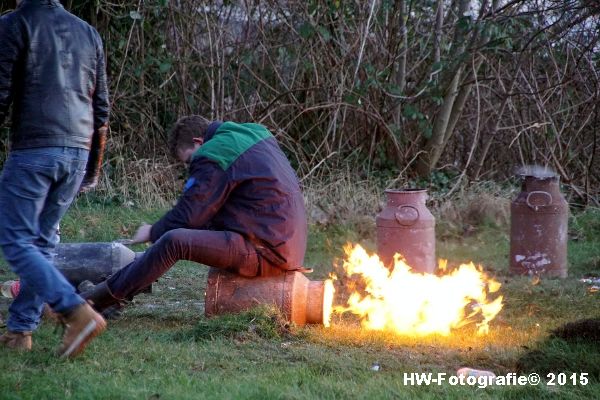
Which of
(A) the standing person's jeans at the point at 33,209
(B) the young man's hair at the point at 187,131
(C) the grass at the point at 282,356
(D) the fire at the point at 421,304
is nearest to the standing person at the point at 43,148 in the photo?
(A) the standing person's jeans at the point at 33,209

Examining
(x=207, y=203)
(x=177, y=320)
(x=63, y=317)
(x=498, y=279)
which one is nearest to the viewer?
(x=63, y=317)

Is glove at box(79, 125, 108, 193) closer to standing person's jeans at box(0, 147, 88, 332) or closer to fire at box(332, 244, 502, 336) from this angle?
standing person's jeans at box(0, 147, 88, 332)

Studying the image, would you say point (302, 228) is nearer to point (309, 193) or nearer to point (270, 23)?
point (309, 193)

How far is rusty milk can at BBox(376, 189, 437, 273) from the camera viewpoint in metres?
7.07

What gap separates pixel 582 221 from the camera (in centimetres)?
1039

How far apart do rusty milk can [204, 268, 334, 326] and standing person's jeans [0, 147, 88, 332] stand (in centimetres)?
129

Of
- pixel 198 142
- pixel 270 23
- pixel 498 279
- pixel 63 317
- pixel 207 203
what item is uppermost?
pixel 270 23

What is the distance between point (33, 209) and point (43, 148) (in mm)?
312

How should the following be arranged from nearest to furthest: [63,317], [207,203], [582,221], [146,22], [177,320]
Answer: [63,317] < [207,203] < [177,320] < [582,221] < [146,22]

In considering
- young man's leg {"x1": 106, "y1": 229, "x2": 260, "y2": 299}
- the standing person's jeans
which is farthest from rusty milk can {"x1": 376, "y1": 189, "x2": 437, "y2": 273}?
the standing person's jeans

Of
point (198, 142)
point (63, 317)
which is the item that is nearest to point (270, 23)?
point (198, 142)

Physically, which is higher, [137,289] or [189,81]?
[189,81]

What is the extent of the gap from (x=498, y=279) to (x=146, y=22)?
20.3 feet

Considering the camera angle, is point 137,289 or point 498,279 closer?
point 137,289
